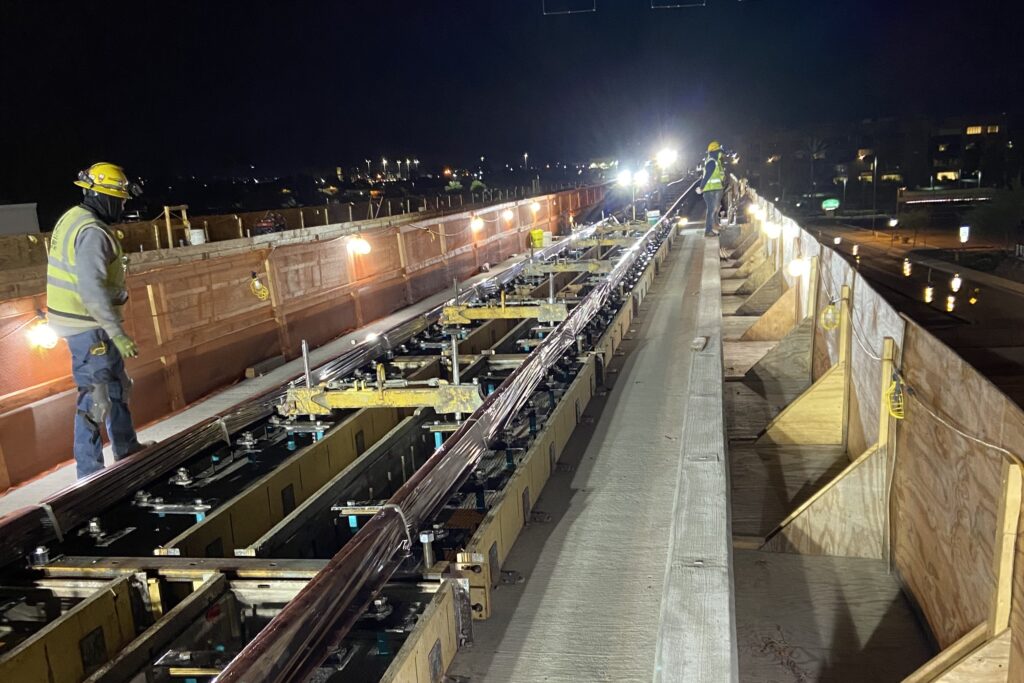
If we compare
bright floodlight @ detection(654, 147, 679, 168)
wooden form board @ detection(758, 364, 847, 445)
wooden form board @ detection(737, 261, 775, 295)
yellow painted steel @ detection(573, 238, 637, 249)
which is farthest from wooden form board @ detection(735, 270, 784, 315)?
bright floodlight @ detection(654, 147, 679, 168)

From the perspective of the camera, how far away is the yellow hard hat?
475 centimetres

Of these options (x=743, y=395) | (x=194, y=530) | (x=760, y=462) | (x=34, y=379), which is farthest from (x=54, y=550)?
(x=743, y=395)

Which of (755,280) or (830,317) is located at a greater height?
(830,317)

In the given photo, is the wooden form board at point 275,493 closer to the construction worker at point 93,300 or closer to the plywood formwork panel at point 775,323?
the construction worker at point 93,300

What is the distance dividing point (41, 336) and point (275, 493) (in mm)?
3331

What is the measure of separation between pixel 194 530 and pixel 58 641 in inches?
37.0

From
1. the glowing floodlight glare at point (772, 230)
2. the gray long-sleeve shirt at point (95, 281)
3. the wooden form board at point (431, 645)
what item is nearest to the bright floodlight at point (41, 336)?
the gray long-sleeve shirt at point (95, 281)

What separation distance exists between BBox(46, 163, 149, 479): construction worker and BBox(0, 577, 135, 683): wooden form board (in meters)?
2.20

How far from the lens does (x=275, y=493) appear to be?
4.38 meters

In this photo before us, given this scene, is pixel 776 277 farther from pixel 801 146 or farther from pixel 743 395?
pixel 801 146

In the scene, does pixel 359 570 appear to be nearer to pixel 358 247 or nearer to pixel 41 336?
pixel 41 336

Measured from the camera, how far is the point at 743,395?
841 centimetres

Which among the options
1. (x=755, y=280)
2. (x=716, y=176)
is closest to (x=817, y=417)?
(x=755, y=280)

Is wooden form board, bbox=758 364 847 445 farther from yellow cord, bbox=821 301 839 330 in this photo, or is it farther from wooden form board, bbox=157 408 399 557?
wooden form board, bbox=157 408 399 557
